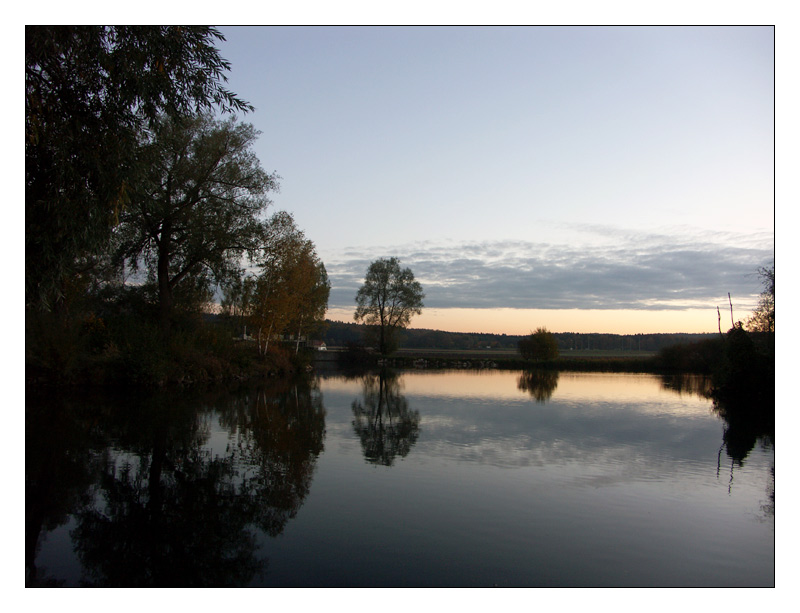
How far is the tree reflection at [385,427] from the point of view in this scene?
36.1ft

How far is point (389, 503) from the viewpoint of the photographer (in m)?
7.46

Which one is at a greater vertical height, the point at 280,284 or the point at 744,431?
the point at 280,284

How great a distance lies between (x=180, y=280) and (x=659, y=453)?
2600cm

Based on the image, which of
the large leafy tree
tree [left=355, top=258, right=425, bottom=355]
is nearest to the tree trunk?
the large leafy tree

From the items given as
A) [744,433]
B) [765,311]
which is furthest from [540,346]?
[744,433]

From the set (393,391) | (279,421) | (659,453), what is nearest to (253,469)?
(279,421)

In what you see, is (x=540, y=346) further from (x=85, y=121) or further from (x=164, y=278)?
(x=85, y=121)

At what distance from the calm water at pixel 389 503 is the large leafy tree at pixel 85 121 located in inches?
140

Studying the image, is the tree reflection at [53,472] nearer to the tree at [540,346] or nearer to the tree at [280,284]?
the tree at [280,284]

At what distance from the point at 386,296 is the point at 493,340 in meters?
46.5

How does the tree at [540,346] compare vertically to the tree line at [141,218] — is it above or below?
below

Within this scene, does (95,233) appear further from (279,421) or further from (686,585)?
(686,585)

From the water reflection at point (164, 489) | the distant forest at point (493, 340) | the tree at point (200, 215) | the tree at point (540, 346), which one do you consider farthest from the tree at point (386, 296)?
the water reflection at point (164, 489)

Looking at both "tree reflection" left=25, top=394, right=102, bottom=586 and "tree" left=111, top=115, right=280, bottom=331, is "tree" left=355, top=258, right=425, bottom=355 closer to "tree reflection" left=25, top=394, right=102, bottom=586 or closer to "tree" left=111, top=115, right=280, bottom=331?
"tree" left=111, top=115, right=280, bottom=331
